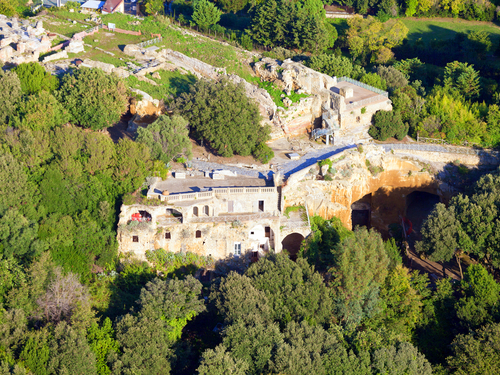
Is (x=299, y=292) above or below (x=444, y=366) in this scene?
above

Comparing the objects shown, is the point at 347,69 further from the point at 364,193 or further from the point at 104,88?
the point at 104,88

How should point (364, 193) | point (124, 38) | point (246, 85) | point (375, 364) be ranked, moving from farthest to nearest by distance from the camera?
point (124, 38)
point (246, 85)
point (364, 193)
point (375, 364)

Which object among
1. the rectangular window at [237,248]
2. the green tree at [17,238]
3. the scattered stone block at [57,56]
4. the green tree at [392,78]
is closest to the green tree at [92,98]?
the scattered stone block at [57,56]

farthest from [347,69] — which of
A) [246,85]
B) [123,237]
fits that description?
[123,237]

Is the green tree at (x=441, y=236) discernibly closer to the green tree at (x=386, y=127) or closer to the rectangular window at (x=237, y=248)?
the green tree at (x=386, y=127)

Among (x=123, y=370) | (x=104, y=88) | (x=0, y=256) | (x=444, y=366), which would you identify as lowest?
(x=444, y=366)

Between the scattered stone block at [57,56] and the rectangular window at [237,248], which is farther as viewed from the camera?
the scattered stone block at [57,56]

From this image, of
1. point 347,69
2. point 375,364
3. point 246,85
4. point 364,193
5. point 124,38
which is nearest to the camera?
point 375,364

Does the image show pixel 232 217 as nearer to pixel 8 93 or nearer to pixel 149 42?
pixel 8 93
